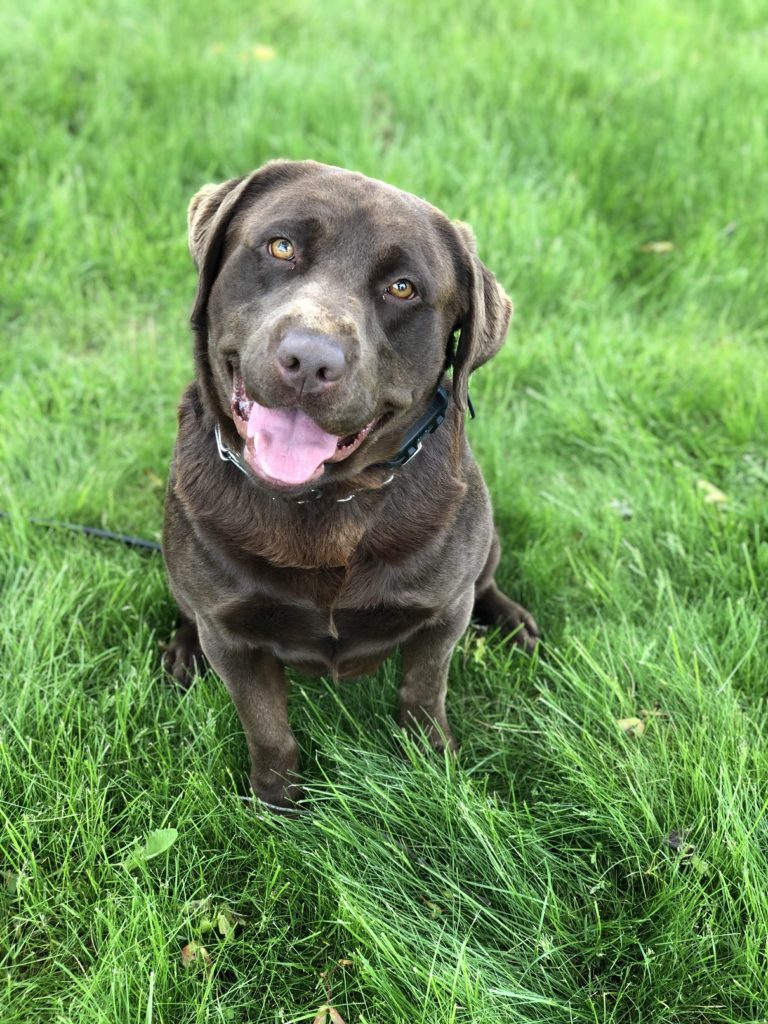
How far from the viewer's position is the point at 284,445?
209 cm

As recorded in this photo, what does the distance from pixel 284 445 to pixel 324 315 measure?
0.99 ft

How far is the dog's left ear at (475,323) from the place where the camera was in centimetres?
232

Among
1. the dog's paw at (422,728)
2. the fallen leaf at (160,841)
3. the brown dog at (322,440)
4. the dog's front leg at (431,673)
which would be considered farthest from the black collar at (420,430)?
the fallen leaf at (160,841)

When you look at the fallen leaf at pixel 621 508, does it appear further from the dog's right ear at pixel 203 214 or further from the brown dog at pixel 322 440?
the dog's right ear at pixel 203 214

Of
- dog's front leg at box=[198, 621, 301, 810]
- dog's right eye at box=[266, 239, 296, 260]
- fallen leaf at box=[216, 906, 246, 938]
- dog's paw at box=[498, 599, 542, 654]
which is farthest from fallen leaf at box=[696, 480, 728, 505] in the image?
fallen leaf at box=[216, 906, 246, 938]

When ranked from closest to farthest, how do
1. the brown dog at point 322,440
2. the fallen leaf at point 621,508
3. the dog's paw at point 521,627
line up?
the brown dog at point 322,440 → the dog's paw at point 521,627 → the fallen leaf at point 621,508

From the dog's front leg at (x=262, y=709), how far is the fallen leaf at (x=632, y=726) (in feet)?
2.90

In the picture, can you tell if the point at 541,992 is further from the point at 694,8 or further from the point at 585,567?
the point at 694,8

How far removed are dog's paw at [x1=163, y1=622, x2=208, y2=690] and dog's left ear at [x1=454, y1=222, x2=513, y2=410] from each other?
1150 millimetres

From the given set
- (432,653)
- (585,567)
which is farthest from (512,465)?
(432,653)

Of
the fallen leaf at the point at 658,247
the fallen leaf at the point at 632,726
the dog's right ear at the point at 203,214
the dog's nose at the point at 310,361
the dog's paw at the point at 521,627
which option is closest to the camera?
the dog's nose at the point at 310,361

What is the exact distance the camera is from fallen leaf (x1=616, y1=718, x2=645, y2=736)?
256 centimetres

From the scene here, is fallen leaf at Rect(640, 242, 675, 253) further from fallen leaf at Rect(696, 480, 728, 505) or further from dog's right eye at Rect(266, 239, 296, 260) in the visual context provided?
dog's right eye at Rect(266, 239, 296, 260)

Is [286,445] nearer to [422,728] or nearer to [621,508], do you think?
[422,728]
